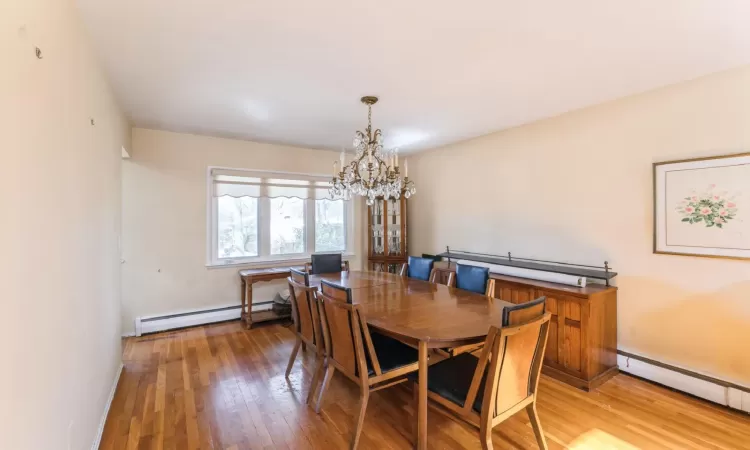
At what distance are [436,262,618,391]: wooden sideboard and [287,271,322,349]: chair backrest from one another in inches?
77.8

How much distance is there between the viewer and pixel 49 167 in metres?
1.36

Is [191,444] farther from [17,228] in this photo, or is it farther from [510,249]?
[510,249]

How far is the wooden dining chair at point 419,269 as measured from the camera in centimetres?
366

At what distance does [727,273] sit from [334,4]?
3.22 meters

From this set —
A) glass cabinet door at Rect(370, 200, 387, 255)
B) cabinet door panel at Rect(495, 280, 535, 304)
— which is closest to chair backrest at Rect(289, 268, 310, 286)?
cabinet door panel at Rect(495, 280, 535, 304)

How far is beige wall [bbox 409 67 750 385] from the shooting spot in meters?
2.48

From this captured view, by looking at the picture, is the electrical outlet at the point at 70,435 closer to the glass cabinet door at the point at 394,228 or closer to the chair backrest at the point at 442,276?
the chair backrest at the point at 442,276

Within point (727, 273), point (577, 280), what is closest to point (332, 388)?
point (577, 280)

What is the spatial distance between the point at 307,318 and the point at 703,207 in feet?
10.4

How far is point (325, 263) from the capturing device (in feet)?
13.6

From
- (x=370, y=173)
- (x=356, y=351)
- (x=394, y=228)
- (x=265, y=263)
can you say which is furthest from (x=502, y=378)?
(x=265, y=263)

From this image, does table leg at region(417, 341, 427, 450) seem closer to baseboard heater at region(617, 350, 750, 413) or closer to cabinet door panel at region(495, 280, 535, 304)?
cabinet door panel at region(495, 280, 535, 304)

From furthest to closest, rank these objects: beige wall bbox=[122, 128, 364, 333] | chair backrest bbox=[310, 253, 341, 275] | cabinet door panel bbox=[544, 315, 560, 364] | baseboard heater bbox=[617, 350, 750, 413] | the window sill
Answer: the window sill, chair backrest bbox=[310, 253, 341, 275], beige wall bbox=[122, 128, 364, 333], cabinet door panel bbox=[544, 315, 560, 364], baseboard heater bbox=[617, 350, 750, 413]

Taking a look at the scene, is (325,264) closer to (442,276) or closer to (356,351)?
(442,276)
